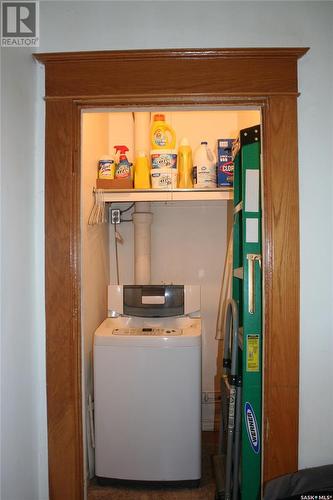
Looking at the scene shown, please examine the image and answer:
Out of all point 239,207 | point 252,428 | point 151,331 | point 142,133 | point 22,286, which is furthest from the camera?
point 142,133

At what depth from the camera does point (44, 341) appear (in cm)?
115

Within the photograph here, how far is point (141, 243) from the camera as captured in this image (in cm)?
235

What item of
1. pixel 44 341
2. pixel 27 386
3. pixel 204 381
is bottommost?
pixel 204 381

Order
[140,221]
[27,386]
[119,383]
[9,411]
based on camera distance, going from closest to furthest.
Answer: [9,411], [27,386], [119,383], [140,221]

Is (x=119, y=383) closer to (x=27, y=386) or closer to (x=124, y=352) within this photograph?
(x=124, y=352)

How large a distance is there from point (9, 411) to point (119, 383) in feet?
3.00

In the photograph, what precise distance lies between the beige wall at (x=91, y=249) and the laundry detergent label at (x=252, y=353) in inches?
34.1

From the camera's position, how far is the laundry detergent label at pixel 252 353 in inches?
53.1

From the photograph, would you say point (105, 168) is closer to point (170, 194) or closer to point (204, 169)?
point (170, 194)

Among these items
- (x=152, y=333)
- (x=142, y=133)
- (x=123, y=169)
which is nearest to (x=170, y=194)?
(x=123, y=169)

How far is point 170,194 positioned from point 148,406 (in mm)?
1294

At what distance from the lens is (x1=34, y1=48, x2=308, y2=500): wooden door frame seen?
111cm

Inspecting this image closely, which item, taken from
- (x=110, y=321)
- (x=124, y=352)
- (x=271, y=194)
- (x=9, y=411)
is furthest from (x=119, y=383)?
(x=271, y=194)

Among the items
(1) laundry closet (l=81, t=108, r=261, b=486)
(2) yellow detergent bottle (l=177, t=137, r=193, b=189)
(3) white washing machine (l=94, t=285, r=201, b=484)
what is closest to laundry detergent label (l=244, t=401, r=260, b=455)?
(3) white washing machine (l=94, t=285, r=201, b=484)
